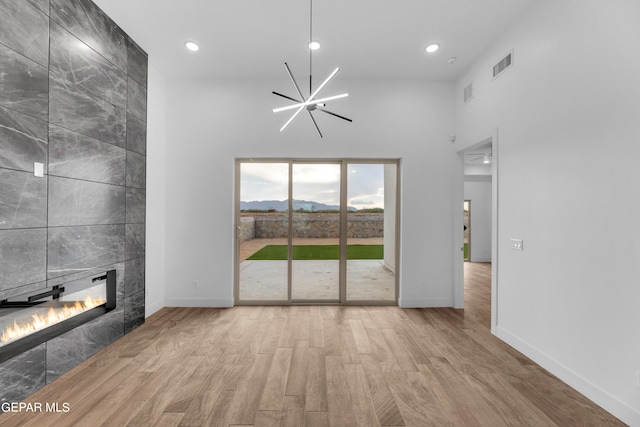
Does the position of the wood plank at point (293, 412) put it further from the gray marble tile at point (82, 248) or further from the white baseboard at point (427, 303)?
the white baseboard at point (427, 303)

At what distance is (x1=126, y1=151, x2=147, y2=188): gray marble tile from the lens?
340cm

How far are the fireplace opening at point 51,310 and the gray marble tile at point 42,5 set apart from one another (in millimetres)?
2268

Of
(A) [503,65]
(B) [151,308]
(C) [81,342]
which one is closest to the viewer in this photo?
(C) [81,342]

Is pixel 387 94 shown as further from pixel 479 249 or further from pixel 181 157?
pixel 479 249

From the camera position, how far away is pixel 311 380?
2383mm

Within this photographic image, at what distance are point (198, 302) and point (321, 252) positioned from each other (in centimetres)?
198

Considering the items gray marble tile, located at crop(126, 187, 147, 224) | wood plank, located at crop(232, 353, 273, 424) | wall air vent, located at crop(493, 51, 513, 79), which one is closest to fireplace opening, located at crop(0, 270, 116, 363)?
gray marble tile, located at crop(126, 187, 147, 224)

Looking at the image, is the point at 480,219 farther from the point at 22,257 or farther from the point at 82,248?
the point at 22,257

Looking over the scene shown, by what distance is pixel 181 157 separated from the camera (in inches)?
168

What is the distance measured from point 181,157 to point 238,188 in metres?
0.95

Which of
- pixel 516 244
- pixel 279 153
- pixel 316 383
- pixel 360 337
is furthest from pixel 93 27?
pixel 516 244

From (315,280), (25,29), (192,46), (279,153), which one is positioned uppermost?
(192,46)

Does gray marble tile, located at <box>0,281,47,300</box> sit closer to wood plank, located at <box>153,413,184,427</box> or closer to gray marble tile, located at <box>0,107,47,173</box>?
gray marble tile, located at <box>0,107,47,173</box>

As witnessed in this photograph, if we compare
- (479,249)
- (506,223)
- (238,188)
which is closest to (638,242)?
(506,223)
